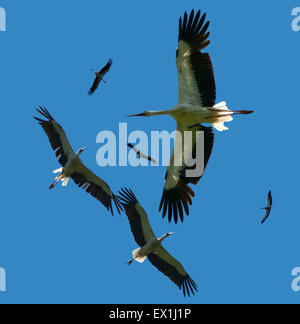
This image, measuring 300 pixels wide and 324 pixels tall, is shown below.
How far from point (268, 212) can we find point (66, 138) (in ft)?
16.2

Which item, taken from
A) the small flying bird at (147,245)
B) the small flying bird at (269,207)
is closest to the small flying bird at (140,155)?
the small flying bird at (147,245)

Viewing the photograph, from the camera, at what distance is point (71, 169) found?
1590cm

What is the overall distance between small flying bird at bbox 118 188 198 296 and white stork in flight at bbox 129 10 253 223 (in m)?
1.48

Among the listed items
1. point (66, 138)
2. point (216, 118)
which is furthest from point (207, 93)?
point (66, 138)

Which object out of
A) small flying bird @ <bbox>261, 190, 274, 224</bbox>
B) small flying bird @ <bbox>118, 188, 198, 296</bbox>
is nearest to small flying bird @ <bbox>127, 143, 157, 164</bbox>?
small flying bird @ <bbox>118, 188, 198, 296</bbox>

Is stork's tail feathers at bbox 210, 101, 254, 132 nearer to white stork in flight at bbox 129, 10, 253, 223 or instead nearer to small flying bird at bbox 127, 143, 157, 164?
white stork in flight at bbox 129, 10, 253, 223

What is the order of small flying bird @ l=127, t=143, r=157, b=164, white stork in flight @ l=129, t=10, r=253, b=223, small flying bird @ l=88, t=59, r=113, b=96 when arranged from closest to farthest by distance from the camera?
white stork in flight @ l=129, t=10, r=253, b=223
small flying bird @ l=127, t=143, r=157, b=164
small flying bird @ l=88, t=59, r=113, b=96

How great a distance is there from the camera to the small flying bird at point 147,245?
14.7 m

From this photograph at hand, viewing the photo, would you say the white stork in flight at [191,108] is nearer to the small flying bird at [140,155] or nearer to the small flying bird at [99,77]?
the small flying bird at [140,155]

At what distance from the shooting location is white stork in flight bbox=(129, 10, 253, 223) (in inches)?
488

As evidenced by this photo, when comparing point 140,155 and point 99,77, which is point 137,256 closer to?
point 140,155

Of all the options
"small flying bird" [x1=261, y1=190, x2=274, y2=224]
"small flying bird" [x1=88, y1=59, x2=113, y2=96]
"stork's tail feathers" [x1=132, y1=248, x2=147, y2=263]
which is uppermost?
"small flying bird" [x1=88, y1=59, x2=113, y2=96]

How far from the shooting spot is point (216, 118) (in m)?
12.8

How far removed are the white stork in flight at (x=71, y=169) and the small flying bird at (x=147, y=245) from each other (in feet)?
5.04
